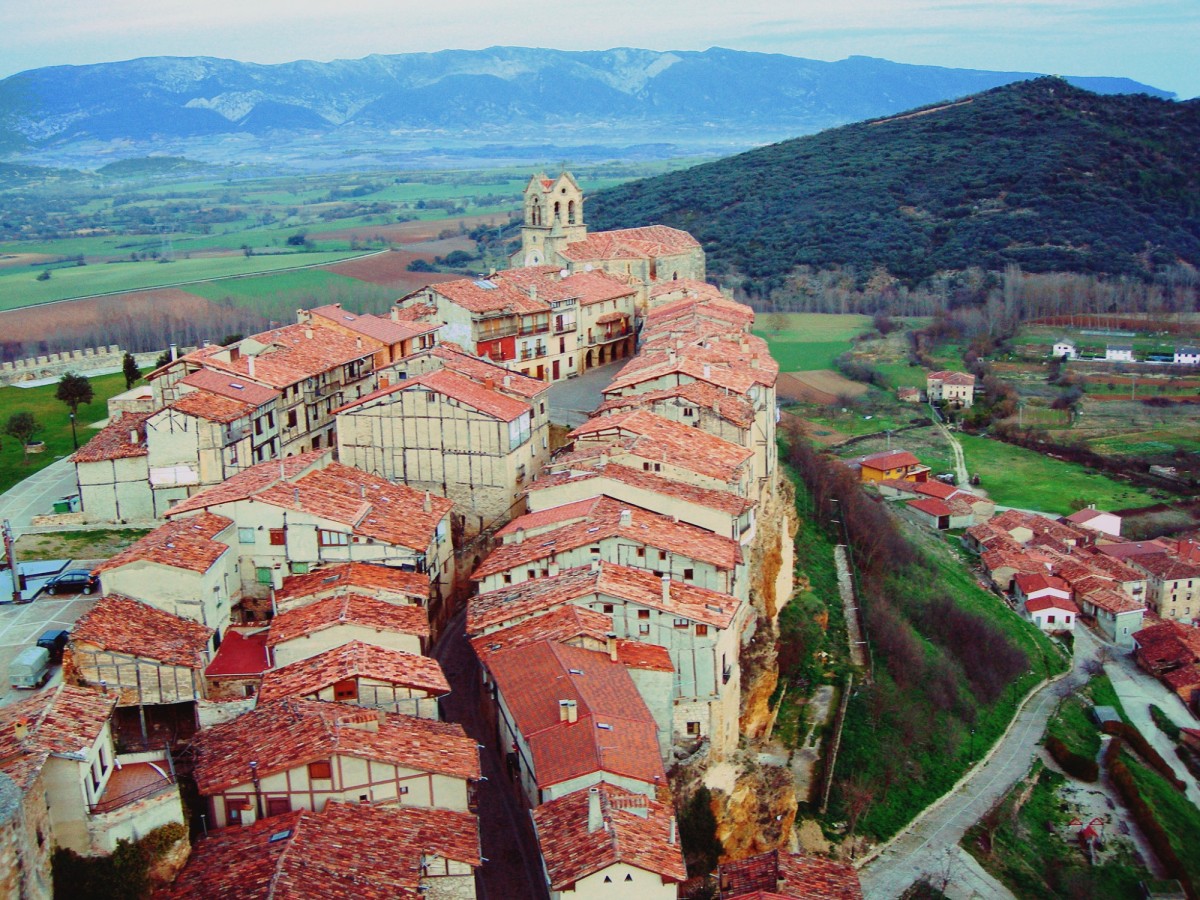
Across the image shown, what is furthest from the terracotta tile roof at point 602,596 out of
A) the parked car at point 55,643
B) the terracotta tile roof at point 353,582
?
the parked car at point 55,643

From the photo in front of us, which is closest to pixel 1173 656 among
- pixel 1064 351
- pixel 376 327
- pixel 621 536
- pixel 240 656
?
pixel 621 536

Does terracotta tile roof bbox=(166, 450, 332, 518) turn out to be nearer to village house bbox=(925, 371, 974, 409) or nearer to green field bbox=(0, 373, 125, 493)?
green field bbox=(0, 373, 125, 493)

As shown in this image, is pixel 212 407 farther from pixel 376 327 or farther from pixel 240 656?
pixel 376 327

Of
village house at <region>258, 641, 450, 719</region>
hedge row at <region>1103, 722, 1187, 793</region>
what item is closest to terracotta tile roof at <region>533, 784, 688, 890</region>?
village house at <region>258, 641, 450, 719</region>

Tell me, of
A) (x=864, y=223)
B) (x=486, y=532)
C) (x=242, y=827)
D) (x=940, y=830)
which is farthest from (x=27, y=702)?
(x=864, y=223)

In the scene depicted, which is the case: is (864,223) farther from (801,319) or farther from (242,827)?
(242,827)
